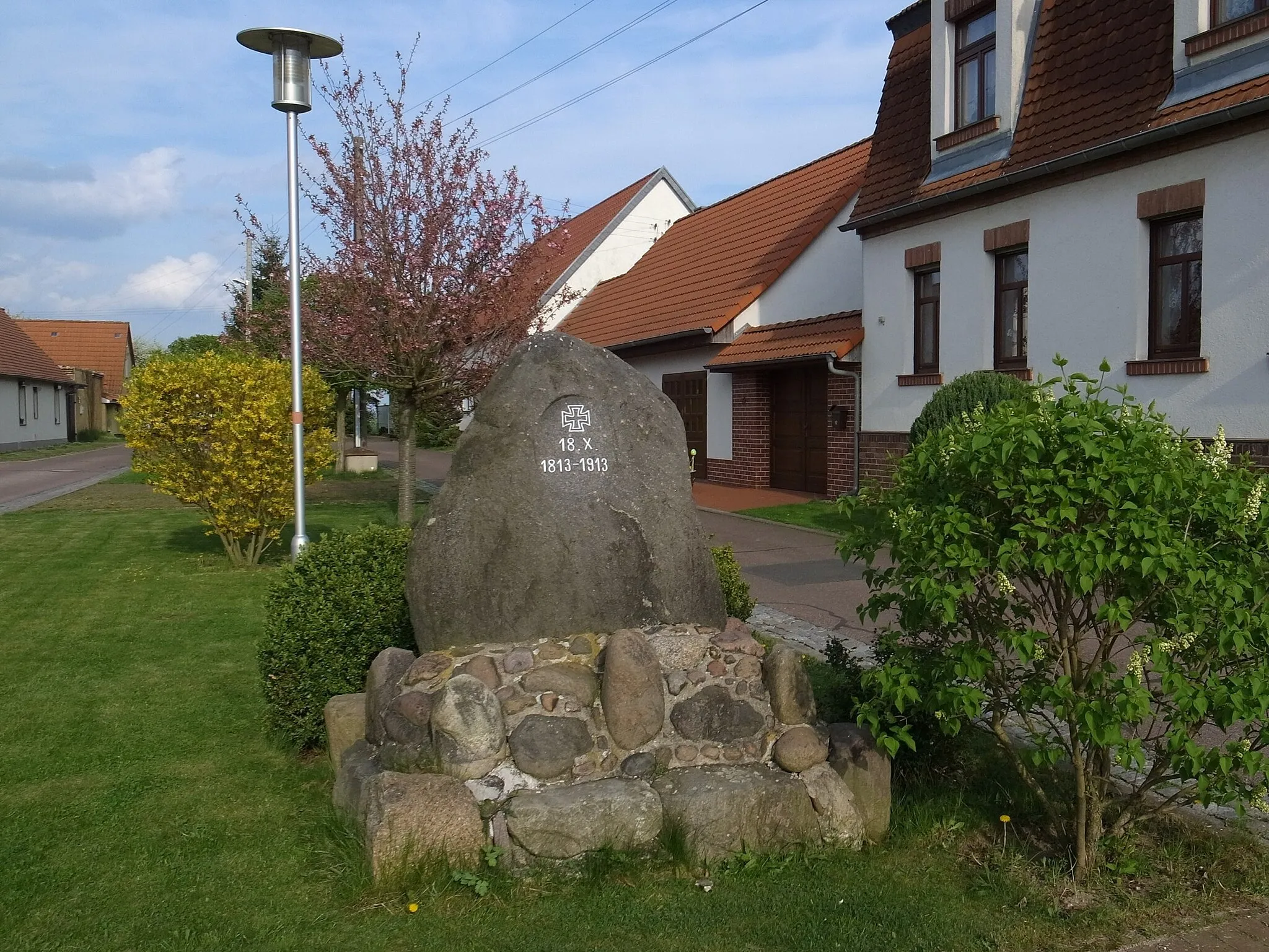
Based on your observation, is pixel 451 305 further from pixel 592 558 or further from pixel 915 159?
pixel 592 558

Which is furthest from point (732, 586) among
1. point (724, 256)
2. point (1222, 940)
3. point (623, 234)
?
point (623, 234)

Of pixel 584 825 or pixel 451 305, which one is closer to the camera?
pixel 584 825

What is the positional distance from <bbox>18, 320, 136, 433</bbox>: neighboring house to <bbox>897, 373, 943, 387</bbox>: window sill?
5642cm

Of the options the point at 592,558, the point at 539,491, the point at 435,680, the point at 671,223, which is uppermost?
the point at 671,223

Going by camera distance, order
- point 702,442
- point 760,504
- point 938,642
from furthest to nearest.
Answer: point 702,442 < point 760,504 < point 938,642

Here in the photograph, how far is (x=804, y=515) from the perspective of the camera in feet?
49.6

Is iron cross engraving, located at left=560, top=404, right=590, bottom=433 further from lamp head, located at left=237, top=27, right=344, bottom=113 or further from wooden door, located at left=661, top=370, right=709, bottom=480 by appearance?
wooden door, located at left=661, top=370, right=709, bottom=480

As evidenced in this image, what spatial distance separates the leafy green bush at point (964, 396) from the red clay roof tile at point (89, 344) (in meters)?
58.5

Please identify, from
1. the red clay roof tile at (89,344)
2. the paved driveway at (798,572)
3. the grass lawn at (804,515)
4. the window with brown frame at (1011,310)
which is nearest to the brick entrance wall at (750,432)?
the grass lawn at (804,515)

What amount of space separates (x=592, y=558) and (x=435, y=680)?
836mm

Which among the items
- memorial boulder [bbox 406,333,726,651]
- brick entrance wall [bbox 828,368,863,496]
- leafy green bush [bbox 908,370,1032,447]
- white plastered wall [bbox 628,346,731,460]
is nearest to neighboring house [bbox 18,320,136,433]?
white plastered wall [bbox 628,346,731,460]

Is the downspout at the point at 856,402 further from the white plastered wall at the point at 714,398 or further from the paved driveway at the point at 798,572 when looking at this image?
the white plastered wall at the point at 714,398

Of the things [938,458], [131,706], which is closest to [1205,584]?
[938,458]

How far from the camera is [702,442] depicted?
20688 mm
